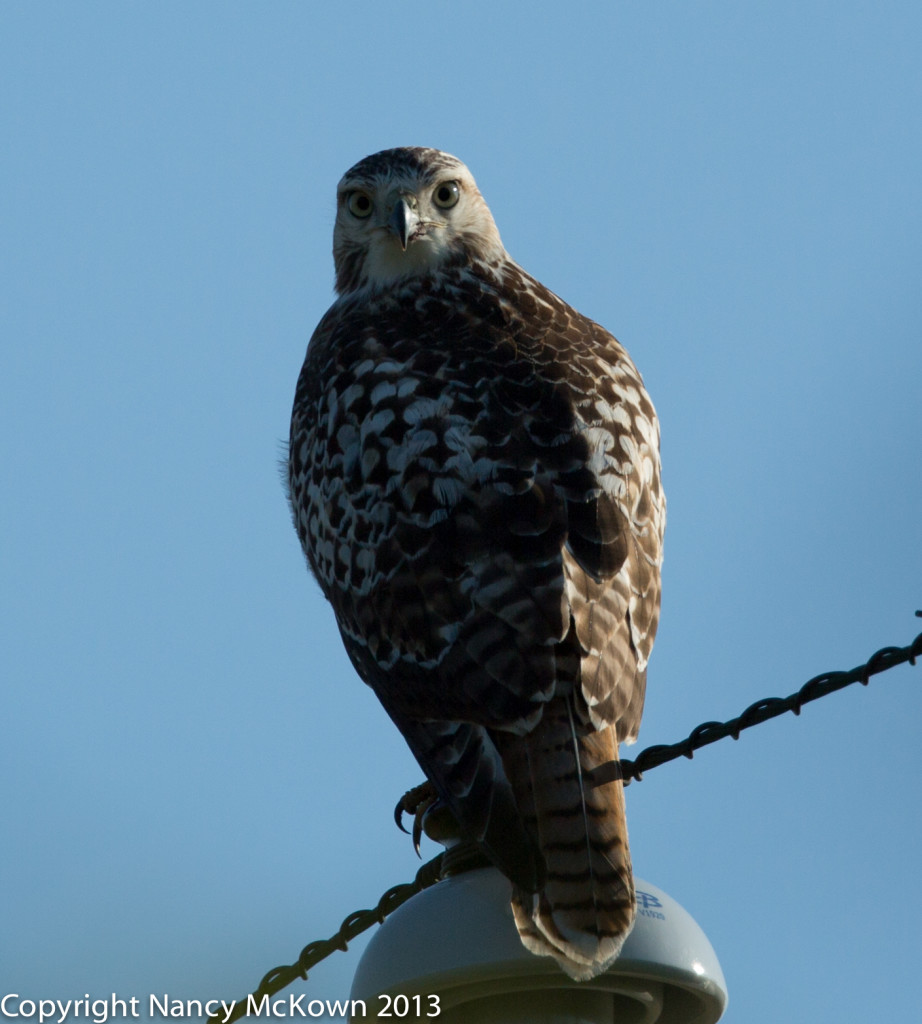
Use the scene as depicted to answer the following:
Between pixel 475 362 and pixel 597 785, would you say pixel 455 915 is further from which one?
pixel 475 362

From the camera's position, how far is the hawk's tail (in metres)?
3.79

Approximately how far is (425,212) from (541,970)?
3.51 meters

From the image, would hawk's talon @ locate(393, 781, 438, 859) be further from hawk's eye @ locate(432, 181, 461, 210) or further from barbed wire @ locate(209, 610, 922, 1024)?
hawk's eye @ locate(432, 181, 461, 210)

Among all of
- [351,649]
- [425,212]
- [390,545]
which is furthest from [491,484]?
[425,212]

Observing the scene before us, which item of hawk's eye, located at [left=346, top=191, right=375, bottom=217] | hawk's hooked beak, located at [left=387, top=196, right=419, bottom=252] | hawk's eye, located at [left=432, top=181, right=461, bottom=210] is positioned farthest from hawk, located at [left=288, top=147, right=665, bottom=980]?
hawk's eye, located at [left=346, top=191, right=375, bottom=217]

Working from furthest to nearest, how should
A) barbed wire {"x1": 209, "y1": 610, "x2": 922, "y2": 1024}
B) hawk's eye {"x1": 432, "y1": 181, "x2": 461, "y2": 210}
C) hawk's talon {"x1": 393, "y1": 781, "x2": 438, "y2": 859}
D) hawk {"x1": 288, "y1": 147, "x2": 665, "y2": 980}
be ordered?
hawk's eye {"x1": 432, "y1": 181, "x2": 461, "y2": 210} → hawk's talon {"x1": 393, "y1": 781, "x2": 438, "y2": 859} → hawk {"x1": 288, "y1": 147, "x2": 665, "y2": 980} → barbed wire {"x1": 209, "y1": 610, "x2": 922, "y2": 1024}

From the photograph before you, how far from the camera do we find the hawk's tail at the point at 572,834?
3787mm

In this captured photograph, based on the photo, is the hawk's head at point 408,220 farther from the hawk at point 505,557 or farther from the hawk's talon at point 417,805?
the hawk's talon at point 417,805

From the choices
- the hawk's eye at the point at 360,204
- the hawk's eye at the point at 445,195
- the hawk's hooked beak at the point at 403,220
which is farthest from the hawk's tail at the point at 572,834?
the hawk's eye at the point at 360,204

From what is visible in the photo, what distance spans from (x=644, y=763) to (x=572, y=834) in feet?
1.20

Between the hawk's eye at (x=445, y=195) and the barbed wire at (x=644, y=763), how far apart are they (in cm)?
281

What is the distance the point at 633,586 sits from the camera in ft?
15.8

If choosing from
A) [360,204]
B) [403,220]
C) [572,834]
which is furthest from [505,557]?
[360,204]

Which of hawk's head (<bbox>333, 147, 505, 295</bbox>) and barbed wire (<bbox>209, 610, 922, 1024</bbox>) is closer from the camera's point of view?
barbed wire (<bbox>209, 610, 922, 1024</bbox>)
